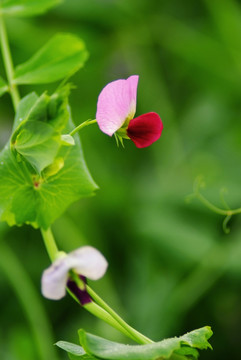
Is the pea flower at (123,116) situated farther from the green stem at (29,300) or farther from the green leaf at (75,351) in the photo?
the green stem at (29,300)

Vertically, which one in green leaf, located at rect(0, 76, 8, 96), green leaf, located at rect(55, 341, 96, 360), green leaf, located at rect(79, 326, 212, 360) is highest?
green leaf, located at rect(0, 76, 8, 96)

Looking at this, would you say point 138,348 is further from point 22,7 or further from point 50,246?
point 22,7

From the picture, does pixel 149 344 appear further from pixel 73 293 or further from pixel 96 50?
pixel 96 50

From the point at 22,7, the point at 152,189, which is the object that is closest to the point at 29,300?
the point at 152,189

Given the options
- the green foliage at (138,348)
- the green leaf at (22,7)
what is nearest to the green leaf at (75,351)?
the green foliage at (138,348)

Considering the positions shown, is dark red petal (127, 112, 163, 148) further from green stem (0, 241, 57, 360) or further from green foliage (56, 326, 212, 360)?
green stem (0, 241, 57, 360)

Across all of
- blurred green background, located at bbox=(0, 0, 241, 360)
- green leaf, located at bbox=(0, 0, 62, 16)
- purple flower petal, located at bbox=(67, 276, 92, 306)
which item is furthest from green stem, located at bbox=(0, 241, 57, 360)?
purple flower petal, located at bbox=(67, 276, 92, 306)
